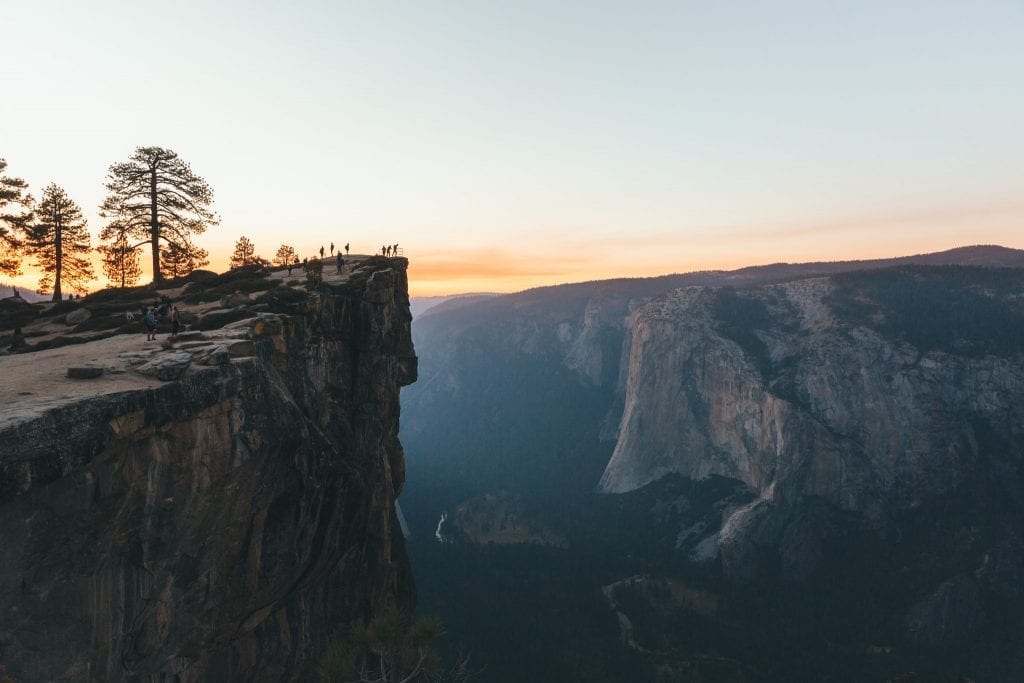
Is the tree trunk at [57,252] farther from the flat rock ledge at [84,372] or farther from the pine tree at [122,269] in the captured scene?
the flat rock ledge at [84,372]

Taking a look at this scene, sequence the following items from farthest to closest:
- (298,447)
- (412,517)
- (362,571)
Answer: (412,517)
(362,571)
(298,447)

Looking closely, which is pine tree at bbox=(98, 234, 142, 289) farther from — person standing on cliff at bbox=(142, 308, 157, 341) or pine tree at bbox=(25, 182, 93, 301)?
person standing on cliff at bbox=(142, 308, 157, 341)

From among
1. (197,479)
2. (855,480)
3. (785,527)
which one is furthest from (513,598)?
(197,479)

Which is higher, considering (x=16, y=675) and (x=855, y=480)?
(x=16, y=675)

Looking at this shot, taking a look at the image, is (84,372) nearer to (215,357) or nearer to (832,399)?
(215,357)

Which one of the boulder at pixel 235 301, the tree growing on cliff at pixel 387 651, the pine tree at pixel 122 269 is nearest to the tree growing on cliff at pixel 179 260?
→ the pine tree at pixel 122 269

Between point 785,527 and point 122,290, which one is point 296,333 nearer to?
point 122,290
